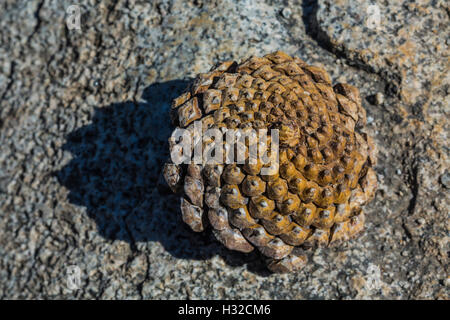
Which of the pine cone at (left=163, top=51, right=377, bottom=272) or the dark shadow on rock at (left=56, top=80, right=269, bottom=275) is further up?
the pine cone at (left=163, top=51, right=377, bottom=272)

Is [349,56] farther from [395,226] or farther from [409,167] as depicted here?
[395,226]

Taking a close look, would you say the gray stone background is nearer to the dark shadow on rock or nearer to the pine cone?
the dark shadow on rock

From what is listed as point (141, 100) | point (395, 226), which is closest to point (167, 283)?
point (141, 100)

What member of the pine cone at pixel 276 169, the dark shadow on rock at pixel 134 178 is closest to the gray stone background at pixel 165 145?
the dark shadow on rock at pixel 134 178

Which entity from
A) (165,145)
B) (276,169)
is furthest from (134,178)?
(276,169)

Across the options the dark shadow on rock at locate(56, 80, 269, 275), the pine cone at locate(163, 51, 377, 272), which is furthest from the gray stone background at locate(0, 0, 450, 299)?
the pine cone at locate(163, 51, 377, 272)

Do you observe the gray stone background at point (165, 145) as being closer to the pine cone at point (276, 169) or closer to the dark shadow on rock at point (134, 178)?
the dark shadow on rock at point (134, 178)
